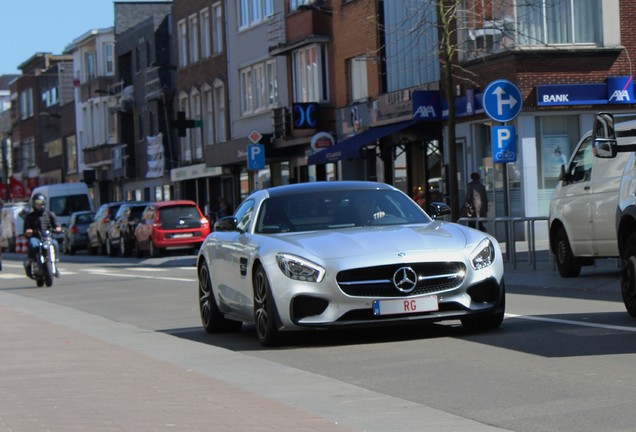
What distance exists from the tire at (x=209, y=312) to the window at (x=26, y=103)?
97104mm

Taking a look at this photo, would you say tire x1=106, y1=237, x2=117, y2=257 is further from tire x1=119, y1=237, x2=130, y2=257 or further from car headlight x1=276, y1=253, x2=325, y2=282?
car headlight x1=276, y1=253, x2=325, y2=282

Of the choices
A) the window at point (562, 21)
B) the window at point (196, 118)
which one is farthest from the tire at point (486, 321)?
the window at point (196, 118)

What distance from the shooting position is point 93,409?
27.9 ft

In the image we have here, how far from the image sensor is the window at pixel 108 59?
269 ft

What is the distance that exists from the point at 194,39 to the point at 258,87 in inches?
420

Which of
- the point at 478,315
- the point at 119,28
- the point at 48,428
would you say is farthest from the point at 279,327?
the point at 119,28

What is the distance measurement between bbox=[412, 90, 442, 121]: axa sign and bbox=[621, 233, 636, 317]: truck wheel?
2368cm

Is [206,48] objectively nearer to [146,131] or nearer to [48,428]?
[146,131]

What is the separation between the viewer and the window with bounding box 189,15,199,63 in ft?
205

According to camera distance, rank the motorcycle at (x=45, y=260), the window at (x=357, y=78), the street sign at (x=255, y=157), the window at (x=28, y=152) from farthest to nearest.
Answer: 1. the window at (x=28, y=152)
2. the window at (x=357, y=78)
3. the street sign at (x=255, y=157)
4. the motorcycle at (x=45, y=260)

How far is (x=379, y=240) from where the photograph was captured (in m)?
11.8

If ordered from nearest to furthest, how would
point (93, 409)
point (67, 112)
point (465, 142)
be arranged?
point (93, 409) → point (465, 142) → point (67, 112)

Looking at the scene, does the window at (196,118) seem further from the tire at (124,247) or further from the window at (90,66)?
the window at (90,66)

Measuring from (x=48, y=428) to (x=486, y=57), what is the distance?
87.2ft
